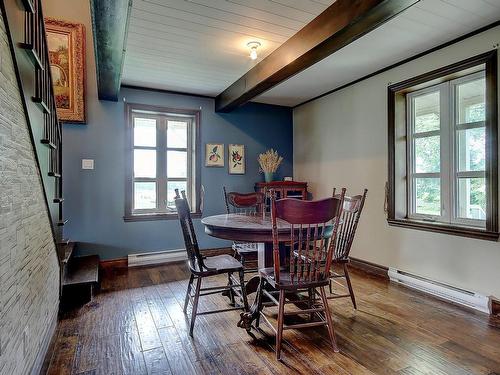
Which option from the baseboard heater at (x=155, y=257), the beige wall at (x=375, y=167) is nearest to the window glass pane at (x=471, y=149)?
the beige wall at (x=375, y=167)

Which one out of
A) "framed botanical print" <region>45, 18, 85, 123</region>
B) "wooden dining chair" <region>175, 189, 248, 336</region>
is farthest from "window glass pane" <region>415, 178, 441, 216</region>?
"framed botanical print" <region>45, 18, 85, 123</region>

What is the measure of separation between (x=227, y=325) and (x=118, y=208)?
2.31 meters

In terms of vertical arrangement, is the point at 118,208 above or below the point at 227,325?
above

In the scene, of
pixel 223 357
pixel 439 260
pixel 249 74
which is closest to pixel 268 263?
pixel 223 357

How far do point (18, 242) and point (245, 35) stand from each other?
2229mm

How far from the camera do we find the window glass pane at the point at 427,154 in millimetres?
2945

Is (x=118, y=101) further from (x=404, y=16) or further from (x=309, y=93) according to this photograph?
(x=404, y=16)

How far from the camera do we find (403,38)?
2.62 m

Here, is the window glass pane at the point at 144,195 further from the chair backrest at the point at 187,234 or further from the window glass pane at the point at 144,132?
the chair backrest at the point at 187,234

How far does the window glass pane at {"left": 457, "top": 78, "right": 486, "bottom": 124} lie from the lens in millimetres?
2582

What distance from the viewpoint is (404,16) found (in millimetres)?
2271

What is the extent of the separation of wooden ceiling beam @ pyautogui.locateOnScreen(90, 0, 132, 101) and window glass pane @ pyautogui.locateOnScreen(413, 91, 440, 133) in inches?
113

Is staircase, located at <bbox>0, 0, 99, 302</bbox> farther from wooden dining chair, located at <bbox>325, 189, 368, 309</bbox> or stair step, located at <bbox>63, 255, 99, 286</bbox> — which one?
wooden dining chair, located at <bbox>325, 189, 368, 309</bbox>

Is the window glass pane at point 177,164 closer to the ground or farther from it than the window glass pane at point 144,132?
closer to the ground
